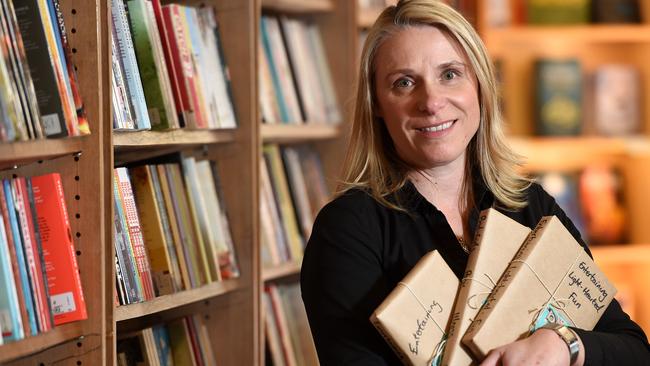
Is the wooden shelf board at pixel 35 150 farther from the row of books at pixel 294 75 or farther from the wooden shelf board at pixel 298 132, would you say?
the row of books at pixel 294 75

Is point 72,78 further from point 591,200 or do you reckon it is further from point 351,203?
point 591,200

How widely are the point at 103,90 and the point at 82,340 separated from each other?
466 millimetres

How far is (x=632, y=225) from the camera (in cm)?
392

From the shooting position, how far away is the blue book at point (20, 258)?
167 cm

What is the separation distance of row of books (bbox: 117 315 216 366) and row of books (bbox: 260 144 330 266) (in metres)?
0.34

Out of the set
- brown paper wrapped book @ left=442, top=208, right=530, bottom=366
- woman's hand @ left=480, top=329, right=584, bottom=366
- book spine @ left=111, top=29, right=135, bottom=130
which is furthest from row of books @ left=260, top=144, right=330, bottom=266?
woman's hand @ left=480, top=329, right=584, bottom=366

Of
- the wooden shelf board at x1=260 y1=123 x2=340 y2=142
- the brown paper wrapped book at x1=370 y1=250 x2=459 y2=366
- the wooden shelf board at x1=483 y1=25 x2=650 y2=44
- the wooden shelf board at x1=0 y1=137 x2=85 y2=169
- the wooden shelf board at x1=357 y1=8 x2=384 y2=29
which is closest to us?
the brown paper wrapped book at x1=370 y1=250 x2=459 y2=366

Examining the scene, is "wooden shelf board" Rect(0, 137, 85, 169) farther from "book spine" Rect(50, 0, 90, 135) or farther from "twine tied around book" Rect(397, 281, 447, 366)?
"twine tied around book" Rect(397, 281, 447, 366)

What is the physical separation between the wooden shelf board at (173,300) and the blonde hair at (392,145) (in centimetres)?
50

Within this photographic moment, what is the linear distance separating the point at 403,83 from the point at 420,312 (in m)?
0.47

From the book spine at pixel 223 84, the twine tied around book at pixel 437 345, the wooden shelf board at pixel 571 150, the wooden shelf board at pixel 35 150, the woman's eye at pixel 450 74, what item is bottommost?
the twine tied around book at pixel 437 345

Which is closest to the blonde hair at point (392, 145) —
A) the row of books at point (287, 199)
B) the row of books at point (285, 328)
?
the row of books at point (287, 199)

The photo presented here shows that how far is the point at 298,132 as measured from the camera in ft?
9.13

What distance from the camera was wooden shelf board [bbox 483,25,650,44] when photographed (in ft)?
12.4
